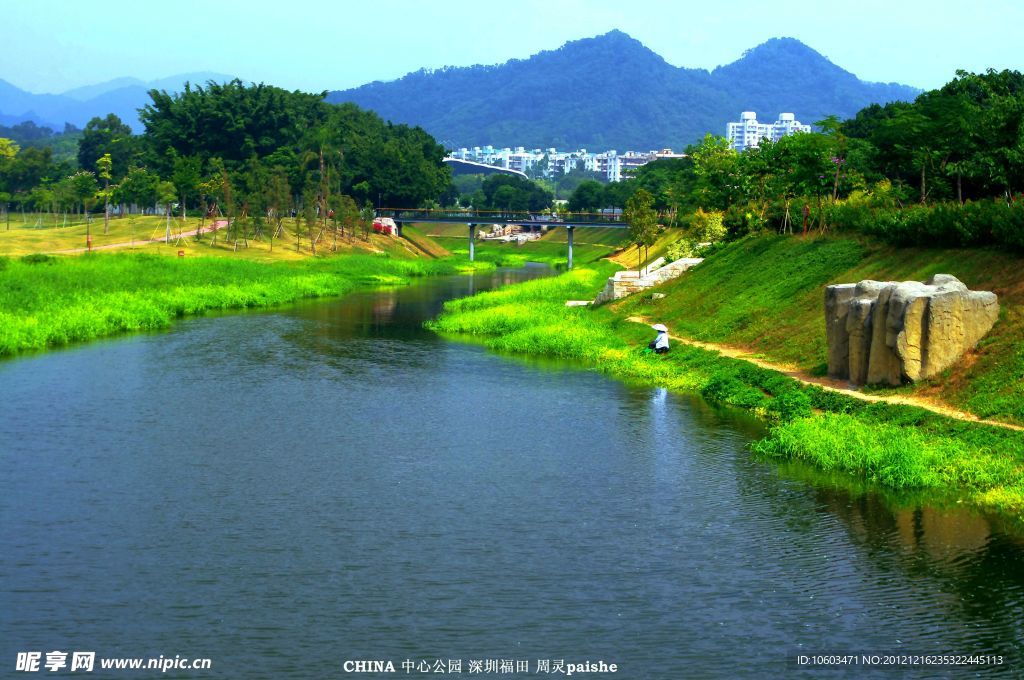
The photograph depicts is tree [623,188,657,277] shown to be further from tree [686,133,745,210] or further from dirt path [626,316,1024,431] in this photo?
dirt path [626,316,1024,431]

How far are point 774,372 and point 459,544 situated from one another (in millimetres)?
23468

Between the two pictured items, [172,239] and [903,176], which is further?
[172,239]

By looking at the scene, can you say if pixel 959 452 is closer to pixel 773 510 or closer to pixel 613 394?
pixel 773 510

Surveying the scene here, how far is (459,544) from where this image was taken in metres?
26.8

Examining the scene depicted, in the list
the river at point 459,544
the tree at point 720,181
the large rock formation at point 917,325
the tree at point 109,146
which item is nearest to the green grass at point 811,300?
the large rock formation at point 917,325

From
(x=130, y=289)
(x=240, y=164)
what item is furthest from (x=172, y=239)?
(x=130, y=289)

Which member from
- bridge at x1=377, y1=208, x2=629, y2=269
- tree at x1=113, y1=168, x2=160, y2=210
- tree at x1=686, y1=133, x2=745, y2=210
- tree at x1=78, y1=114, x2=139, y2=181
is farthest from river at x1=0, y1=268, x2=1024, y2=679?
tree at x1=78, y1=114, x2=139, y2=181

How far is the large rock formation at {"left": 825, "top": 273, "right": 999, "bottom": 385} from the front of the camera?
125 ft

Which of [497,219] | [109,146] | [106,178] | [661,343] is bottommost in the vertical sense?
[661,343]

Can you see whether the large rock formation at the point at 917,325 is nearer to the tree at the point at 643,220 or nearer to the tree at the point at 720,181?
the tree at the point at 720,181

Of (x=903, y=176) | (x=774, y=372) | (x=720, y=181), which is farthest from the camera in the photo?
(x=720, y=181)

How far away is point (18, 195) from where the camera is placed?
157 meters

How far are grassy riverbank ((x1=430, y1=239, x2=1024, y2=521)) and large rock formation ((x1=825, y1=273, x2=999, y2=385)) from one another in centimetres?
188

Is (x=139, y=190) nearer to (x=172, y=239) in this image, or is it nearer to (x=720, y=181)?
(x=172, y=239)
